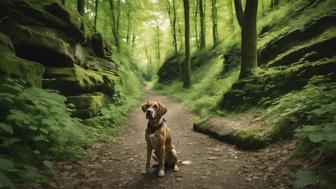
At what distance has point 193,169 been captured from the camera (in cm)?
543

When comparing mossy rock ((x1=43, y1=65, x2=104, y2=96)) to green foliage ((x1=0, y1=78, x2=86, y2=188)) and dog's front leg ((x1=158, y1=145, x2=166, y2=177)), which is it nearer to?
green foliage ((x1=0, y1=78, x2=86, y2=188))

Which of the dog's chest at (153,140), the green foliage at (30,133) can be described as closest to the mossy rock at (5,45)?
the green foliage at (30,133)

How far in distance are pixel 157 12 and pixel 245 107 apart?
90.4 ft

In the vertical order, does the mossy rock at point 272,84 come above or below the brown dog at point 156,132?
above

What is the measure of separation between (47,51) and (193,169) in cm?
580

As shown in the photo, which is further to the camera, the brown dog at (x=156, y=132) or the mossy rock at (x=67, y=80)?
the mossy rock at (x=67, y=80)

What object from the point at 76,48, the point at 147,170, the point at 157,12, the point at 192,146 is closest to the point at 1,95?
the point at 147,170

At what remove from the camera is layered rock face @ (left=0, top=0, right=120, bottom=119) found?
6.20 meters

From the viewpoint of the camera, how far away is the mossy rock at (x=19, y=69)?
17.5 ft

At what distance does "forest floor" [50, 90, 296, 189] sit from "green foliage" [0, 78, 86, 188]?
1.30 feet

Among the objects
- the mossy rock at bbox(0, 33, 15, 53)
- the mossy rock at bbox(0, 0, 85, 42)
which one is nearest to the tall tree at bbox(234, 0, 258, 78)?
the mossy rock at bbox(0, 0, 85, 42)

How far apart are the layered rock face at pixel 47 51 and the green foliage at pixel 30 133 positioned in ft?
2.86

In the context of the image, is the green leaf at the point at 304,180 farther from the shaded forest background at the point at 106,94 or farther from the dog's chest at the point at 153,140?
the dog's chest at the point at 153,140

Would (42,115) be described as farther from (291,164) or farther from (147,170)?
(291,164)
